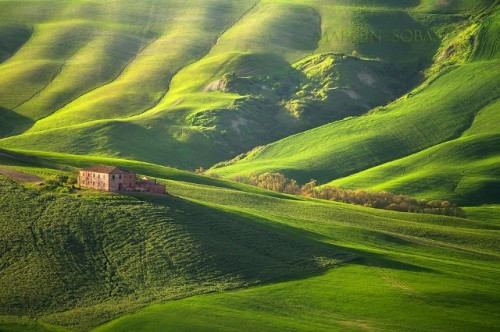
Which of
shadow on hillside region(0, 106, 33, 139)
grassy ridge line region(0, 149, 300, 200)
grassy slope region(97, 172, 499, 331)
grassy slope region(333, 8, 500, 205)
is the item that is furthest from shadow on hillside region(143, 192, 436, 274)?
shadow on hillside region(0, 106, 33, 139)

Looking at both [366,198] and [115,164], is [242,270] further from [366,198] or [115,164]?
[366,198]

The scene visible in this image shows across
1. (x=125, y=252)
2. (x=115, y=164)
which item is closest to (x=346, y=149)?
(x=115, y=164)

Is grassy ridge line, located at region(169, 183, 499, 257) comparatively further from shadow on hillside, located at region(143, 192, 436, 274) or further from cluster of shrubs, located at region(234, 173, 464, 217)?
cluster of shrubs, located at region(234, 173, 464, 217)

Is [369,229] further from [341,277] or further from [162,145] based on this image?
[162,145]

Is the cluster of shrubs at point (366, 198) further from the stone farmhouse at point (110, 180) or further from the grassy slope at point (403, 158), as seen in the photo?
the stone farmhouse at point (110, 180)

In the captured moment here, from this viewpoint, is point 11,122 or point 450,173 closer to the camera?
point 450,173
